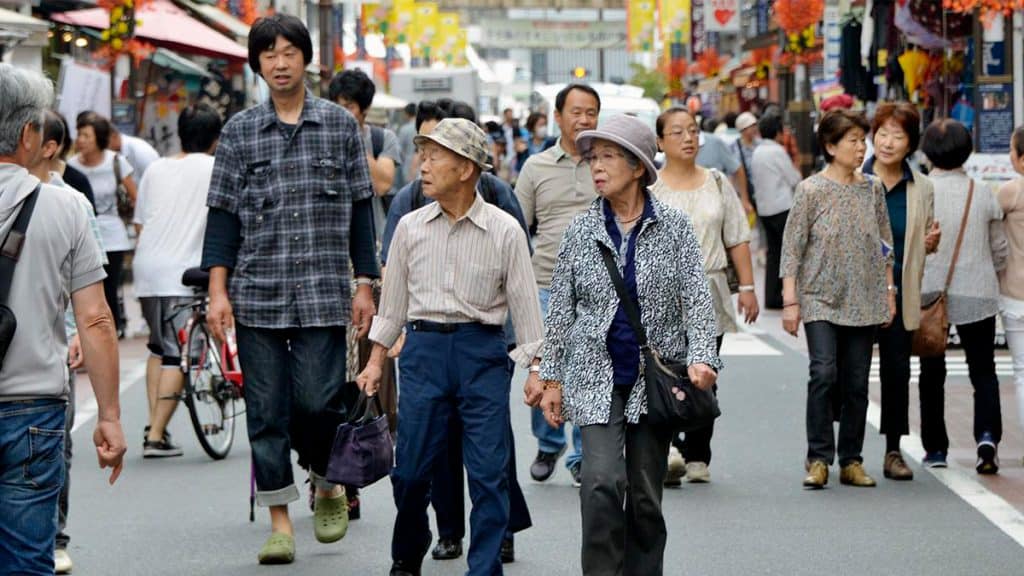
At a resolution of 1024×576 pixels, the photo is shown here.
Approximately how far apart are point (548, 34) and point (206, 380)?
87436 millimetres

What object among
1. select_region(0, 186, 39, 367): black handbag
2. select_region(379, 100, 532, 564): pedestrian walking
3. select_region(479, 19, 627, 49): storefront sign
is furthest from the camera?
select_region(479, 19, 627, 49): storefront sign

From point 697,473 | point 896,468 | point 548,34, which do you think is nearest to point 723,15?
point 896,468

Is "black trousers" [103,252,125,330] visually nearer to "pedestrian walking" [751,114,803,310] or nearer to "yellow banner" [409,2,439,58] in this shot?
"pedestrian walking" [751,114,803,310]

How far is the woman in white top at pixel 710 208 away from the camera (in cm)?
935

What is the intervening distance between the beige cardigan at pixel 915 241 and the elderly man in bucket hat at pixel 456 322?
3.14 meters

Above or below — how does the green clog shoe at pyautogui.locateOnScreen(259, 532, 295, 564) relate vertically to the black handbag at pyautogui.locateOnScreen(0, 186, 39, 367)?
below

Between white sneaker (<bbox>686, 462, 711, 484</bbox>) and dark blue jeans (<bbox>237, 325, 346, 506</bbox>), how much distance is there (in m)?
2.60

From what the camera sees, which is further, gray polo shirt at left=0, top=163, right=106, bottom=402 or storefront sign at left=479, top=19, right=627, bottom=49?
storefront sign at left=479, top=19, right=627, bottom=49

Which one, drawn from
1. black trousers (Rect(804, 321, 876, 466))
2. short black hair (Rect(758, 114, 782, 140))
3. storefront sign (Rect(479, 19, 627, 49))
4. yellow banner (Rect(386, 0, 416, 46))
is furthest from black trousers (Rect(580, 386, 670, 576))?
storefront sign (Rect(479, 19, 627, 49))

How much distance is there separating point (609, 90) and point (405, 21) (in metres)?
13.7

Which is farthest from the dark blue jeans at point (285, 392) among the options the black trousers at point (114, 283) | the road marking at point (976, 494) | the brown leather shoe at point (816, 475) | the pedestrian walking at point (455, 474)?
the black trousers at point (114, 283)

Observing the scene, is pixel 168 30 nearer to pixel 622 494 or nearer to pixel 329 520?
pixel 329 520

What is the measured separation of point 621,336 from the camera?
626 centimetres

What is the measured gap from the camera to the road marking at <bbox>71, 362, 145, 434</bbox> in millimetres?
12367
